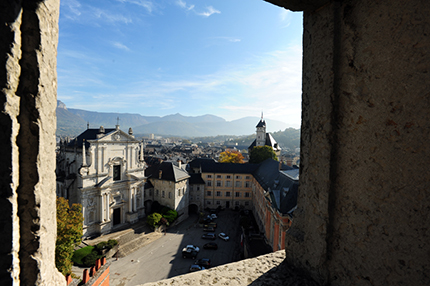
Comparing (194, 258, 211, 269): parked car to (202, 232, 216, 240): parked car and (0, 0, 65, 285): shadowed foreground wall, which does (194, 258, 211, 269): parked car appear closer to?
(202, 232, 216, 240): parked car

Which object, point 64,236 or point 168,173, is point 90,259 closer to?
point 64,236

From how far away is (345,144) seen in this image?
239 cm

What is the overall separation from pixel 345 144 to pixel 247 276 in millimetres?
2009

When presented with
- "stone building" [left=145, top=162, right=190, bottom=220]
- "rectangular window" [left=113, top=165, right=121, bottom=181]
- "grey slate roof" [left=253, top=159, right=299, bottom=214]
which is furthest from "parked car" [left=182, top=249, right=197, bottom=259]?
"rectangular window" [left=113, top=165, right=121, bottom=181]

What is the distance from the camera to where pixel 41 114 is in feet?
6.29

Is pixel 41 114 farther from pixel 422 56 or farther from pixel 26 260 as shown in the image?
pixel 422 56

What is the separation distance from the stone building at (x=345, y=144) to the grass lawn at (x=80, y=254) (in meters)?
Answer: 21.4

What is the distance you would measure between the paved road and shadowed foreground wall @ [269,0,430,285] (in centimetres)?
1852

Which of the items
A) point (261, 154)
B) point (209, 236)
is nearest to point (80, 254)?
point (209, 236)

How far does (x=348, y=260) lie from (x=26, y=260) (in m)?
3.10

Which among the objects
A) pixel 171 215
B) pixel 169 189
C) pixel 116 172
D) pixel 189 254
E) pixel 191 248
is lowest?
pixel 189 254

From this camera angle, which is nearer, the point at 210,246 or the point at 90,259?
the point at 90,259

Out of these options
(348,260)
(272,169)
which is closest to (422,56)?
(348,260)

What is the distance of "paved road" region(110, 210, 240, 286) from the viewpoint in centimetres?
1802
